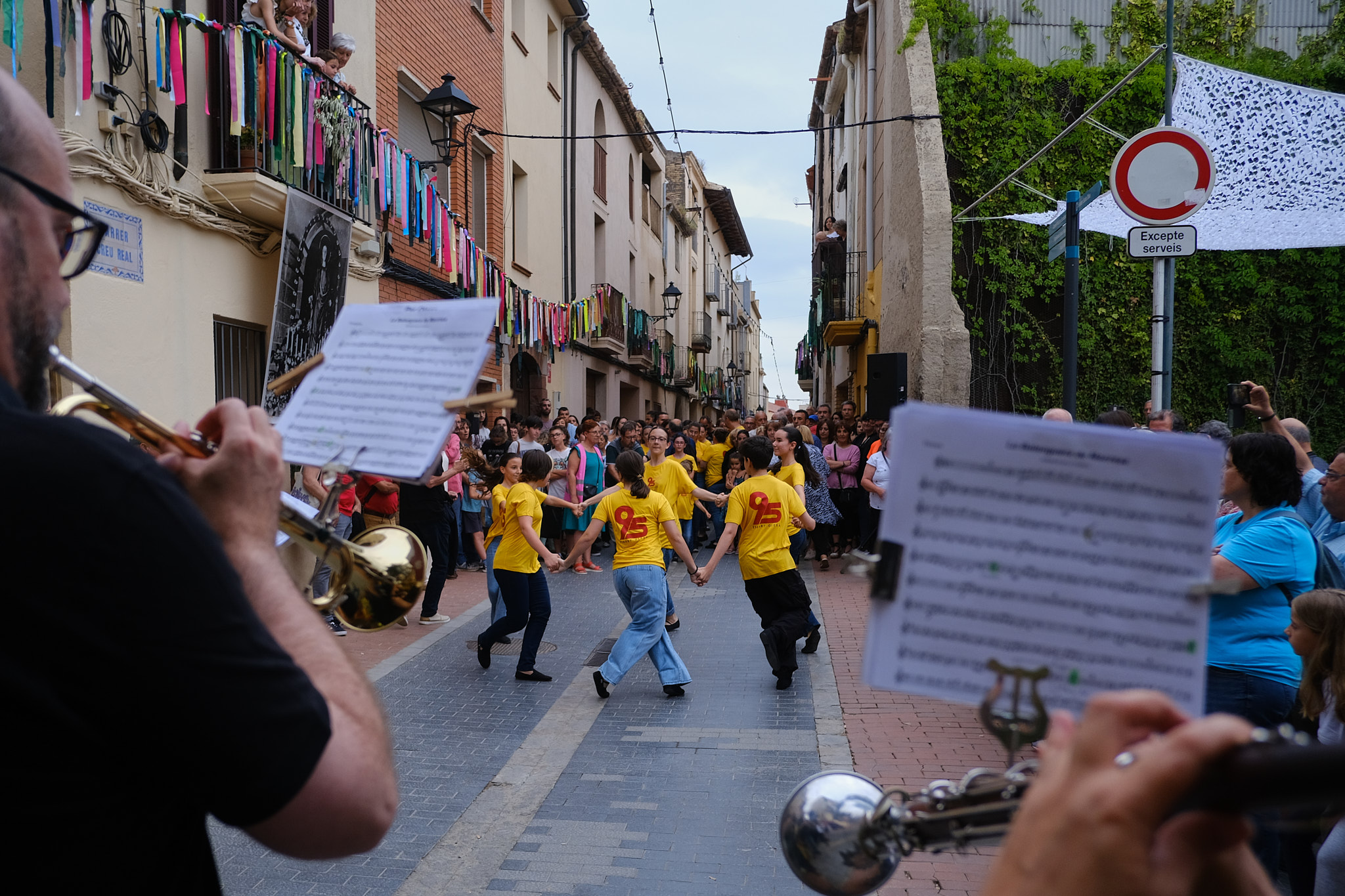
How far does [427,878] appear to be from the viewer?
4043mm

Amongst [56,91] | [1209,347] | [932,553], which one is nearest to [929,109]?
[1209,347]

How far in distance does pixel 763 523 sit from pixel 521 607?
6.33ft

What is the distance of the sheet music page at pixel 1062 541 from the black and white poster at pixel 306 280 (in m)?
8.41

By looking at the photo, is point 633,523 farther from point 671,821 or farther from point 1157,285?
point 1157,285

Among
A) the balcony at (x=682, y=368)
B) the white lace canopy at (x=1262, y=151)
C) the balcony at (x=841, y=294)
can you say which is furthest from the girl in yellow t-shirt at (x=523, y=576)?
the balcony at (x=682, y=368)

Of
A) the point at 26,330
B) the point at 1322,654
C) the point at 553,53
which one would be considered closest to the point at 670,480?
the point at 1322,654

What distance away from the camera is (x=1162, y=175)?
666cm

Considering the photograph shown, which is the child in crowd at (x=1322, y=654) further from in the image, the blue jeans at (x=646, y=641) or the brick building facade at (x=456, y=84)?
the brick building facade at (x=456, y=84)

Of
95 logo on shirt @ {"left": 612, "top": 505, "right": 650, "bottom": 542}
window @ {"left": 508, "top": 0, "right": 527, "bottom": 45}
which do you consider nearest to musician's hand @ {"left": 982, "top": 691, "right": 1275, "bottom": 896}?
95 logo on shirt @ {"left": 612, "top": 505, "right": 650, "bottom": 542}

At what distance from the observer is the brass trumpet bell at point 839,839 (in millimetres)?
1448

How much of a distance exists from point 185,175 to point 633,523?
4.84 m

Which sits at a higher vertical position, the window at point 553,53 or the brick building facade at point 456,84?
the window at point 553,53

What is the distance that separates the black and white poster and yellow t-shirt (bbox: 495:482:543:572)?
2666 mm

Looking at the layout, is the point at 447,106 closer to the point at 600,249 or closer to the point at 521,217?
the point at 521,217
